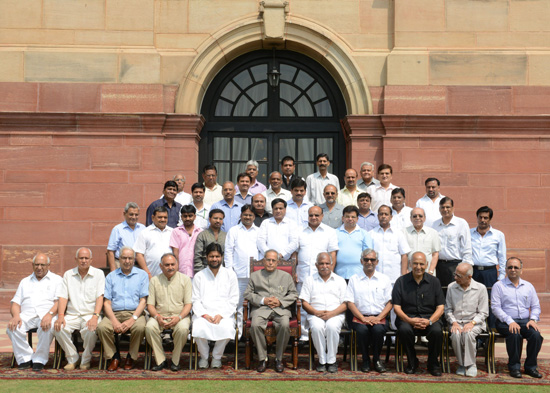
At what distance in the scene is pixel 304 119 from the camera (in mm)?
12961

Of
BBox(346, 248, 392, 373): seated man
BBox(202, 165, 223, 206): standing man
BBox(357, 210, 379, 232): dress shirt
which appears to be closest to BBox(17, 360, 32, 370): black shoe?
BBox(202, 165, 223, 206): standing man

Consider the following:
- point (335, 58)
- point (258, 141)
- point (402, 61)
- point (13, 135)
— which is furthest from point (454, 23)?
point (13, 135)

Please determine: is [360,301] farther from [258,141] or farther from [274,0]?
[274,0]

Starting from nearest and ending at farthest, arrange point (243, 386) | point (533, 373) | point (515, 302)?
point (243, 386) < point (533, 373) < point (515, 302)

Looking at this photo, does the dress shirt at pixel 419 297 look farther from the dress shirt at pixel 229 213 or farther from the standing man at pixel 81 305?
the standing man at pixel 81 305

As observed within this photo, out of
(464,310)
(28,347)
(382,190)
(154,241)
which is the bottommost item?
(28,347)

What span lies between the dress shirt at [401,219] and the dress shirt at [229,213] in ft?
6.81

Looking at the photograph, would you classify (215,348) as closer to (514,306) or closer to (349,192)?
(349,192)

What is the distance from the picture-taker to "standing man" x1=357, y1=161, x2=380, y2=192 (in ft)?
35.6

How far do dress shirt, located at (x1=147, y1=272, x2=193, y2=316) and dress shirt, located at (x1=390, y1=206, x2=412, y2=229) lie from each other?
9.71 feet

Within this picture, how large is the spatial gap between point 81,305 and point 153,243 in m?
1.32

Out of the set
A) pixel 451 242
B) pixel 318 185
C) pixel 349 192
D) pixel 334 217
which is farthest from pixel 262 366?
pixel 318 185

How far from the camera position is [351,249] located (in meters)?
9.37

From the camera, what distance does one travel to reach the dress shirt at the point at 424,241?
9539mm
